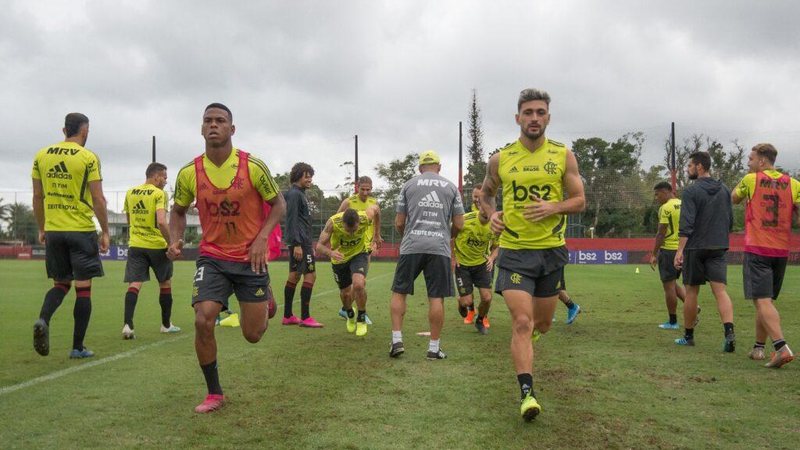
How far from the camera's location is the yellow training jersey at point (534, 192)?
477cm

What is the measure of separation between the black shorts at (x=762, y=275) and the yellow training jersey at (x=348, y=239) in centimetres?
454

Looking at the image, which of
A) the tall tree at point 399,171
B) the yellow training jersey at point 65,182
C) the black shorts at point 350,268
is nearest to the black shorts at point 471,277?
the black shorts at point 350,268

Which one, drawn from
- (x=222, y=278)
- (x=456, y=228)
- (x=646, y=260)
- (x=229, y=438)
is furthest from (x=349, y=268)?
(x=646, y=260)

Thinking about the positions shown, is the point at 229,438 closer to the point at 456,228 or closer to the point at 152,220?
the point at 456,228

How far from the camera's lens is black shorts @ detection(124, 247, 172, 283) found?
26.6 feet

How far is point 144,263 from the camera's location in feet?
26.9

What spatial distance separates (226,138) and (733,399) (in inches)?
168

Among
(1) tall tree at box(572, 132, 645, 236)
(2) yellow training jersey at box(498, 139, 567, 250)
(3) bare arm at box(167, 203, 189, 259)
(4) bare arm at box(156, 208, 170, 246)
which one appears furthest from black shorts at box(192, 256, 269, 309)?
(1) tall tree at box(572, 132, 645, 236)

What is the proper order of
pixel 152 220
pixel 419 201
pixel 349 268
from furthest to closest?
pixel 349 268 < pixel 152 220 < pixel 419 201

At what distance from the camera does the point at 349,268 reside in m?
8.69

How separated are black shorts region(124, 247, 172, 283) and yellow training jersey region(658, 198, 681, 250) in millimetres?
Answer: 6590

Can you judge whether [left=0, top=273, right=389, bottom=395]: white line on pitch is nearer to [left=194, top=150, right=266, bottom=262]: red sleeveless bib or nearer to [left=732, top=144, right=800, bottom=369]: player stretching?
[left=194, top=150, right=266, bottom=262]: red sleeveless bib

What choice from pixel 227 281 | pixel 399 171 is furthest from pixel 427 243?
pixel 399 171

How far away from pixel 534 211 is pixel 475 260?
4143mm
